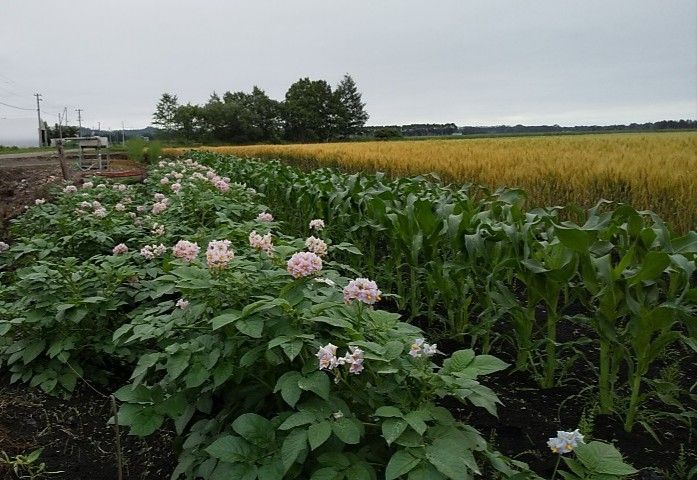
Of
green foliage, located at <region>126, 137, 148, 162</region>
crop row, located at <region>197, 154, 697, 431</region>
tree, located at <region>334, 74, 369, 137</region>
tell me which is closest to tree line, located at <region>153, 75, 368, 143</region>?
tree, located at <region>334, 74, 369, 137</region>

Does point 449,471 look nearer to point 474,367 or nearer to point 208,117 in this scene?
point 474,367

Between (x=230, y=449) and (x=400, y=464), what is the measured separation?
0.52 m

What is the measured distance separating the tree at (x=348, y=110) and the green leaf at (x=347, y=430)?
6782cm

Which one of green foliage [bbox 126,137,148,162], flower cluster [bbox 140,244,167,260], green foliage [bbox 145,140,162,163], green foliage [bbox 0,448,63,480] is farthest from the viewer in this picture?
green foliage [bbox 126,137,148,162]

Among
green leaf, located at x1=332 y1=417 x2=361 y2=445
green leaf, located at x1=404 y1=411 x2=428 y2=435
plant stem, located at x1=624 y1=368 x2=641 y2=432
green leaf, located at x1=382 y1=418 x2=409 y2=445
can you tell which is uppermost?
green leaf, located at x1=404 y1=411 x2=428 y2=435

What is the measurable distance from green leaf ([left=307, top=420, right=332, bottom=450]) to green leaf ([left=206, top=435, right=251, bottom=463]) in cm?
23

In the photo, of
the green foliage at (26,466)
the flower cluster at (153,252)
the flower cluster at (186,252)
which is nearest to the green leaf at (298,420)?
the flower cluster at (186,252)

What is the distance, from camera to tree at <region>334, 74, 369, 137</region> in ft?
226

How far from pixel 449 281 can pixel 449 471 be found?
241 centimetres

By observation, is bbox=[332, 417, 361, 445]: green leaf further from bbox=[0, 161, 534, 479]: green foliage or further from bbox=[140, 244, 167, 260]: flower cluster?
bbox=[140, 244, 167, 260]: flower cluster

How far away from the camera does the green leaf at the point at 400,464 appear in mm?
1327

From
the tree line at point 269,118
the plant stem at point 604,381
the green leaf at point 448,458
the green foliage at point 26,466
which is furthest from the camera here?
the tree line at point 269,118

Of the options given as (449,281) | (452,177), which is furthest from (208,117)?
(449,281)

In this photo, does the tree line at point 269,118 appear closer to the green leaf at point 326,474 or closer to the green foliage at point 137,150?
the green foliage at point 137,150
